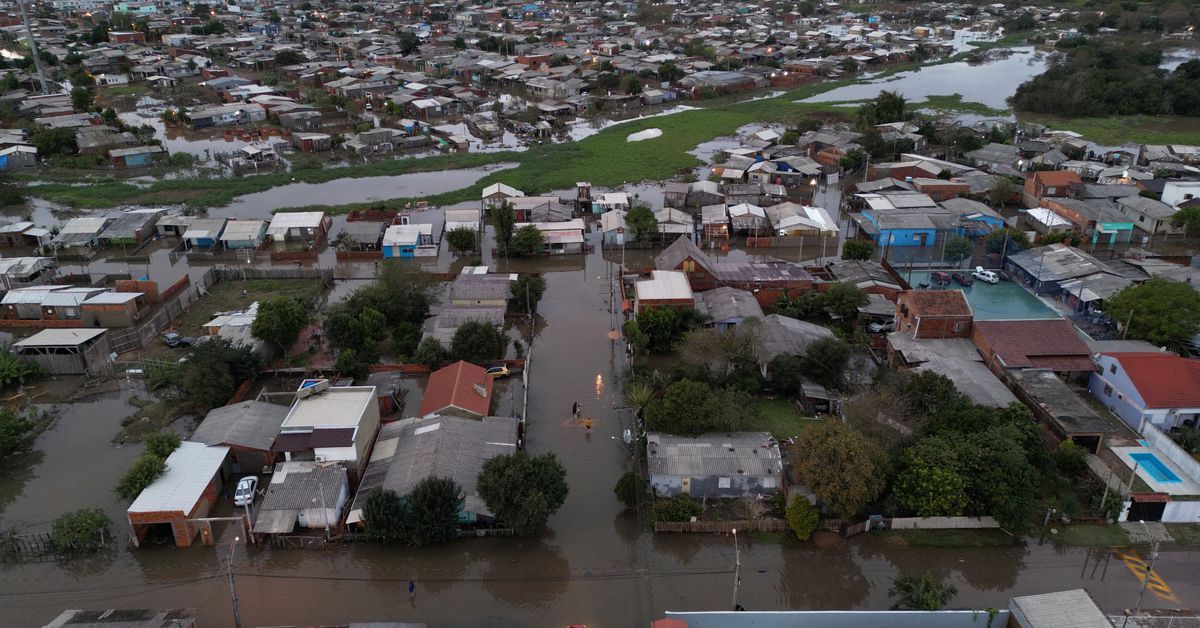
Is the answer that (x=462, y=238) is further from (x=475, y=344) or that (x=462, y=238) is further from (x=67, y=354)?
(x=67, y=354)

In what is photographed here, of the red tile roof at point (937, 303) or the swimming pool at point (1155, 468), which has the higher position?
the red tile roof at point (937, 303)

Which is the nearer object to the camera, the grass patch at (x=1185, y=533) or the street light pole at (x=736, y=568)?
the street light pole at (x=736, y=568)

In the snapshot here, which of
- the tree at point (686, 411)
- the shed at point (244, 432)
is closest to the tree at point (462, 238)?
the shed at point (244, 432)

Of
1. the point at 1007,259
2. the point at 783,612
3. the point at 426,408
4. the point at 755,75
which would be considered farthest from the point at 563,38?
the point at 783,612

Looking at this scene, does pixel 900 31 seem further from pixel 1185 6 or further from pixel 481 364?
pixel 481 364

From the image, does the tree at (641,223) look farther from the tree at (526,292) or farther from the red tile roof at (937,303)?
the red tile roof at (937,303)
